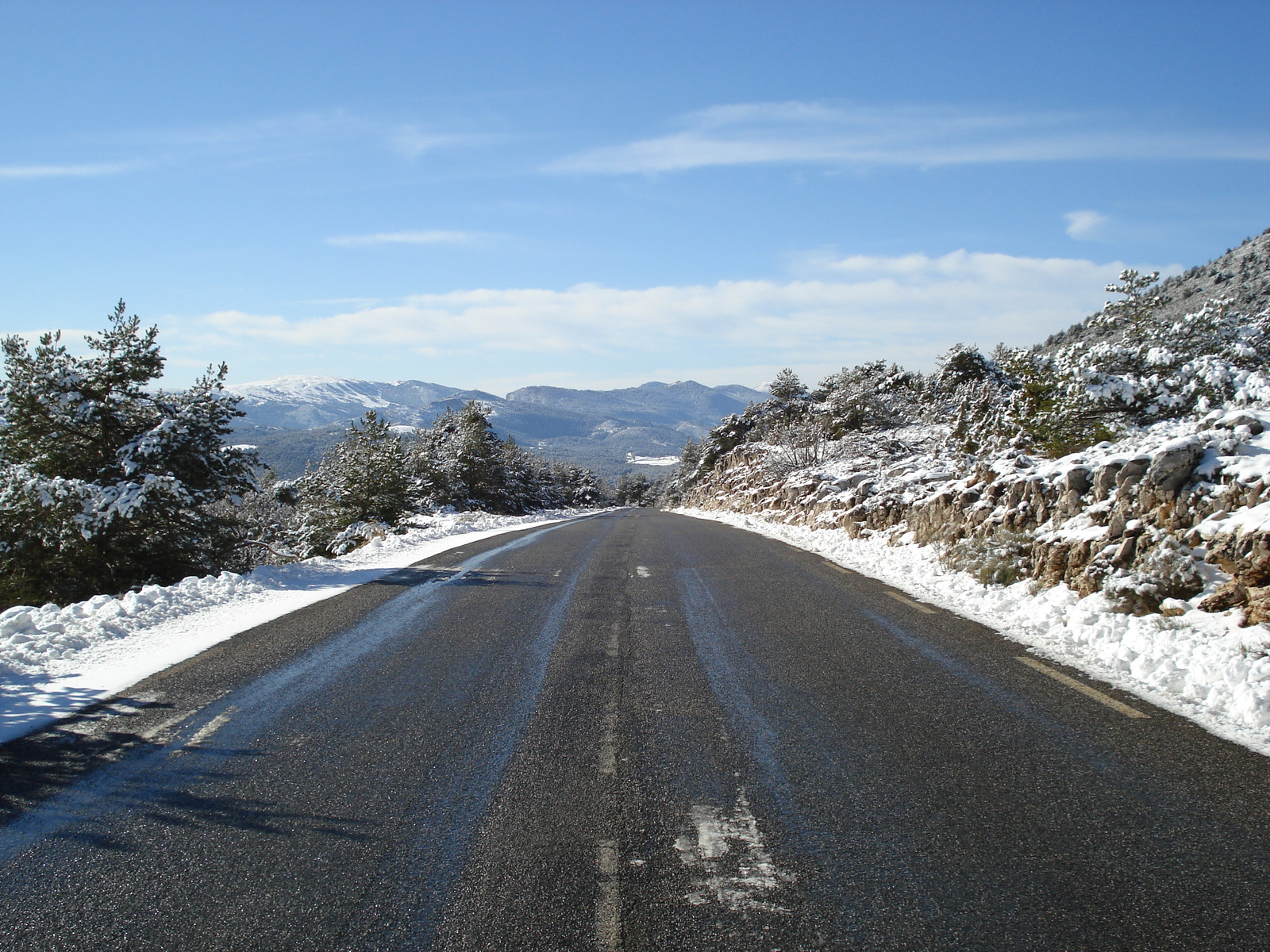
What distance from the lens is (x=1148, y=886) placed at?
290 cm

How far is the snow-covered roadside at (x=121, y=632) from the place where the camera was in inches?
209

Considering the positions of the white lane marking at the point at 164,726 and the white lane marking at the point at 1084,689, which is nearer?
the white lane marking at the point at 164,726

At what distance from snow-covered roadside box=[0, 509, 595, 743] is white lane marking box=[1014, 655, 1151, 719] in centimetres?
701

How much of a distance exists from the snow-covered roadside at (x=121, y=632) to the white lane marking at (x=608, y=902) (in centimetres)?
388

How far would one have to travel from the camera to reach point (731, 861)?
3.07 meters

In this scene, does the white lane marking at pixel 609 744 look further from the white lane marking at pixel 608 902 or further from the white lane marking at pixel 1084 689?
the white lane marking at pixel 1084 689

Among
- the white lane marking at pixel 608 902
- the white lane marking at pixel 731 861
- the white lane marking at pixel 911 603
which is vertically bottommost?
the white lane marking at pixel 608 902

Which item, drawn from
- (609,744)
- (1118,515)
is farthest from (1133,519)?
(609,744)

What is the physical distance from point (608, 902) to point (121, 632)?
6.51m

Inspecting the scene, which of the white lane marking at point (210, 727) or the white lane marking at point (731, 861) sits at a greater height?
the white lane marking at point (731, 861)

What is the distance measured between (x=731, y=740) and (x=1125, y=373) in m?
10.7

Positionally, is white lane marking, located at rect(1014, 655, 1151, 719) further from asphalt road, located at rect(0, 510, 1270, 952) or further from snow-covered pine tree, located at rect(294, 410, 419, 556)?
snow-covered pine tree, located at rect(294, 410, 419, 556)

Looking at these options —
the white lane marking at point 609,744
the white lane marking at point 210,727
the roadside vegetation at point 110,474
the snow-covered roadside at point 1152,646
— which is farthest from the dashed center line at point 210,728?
the roadside vegetation at point 110,474

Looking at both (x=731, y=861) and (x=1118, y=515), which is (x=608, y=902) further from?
(x=1118, y=515)
